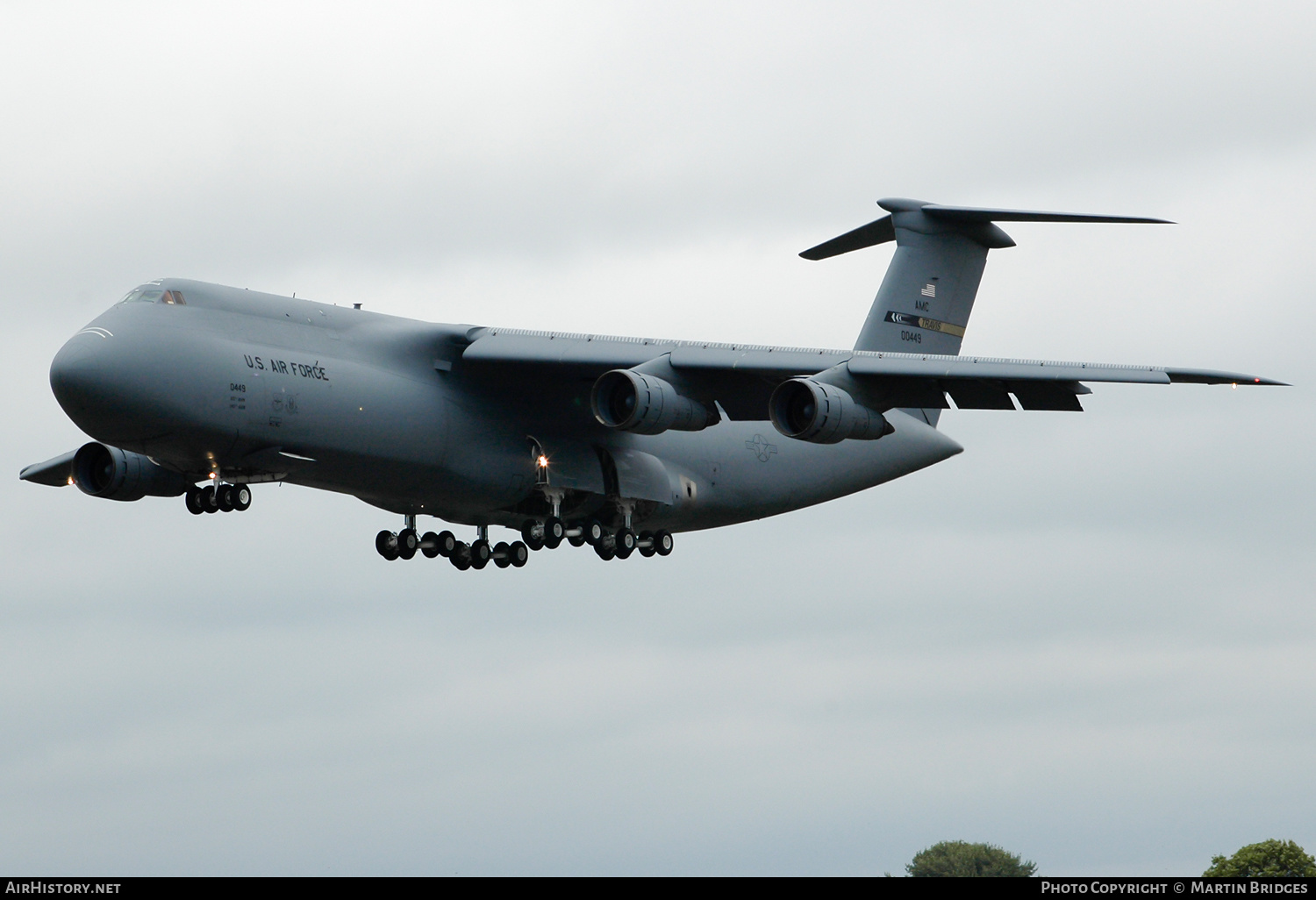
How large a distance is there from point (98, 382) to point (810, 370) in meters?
7.54

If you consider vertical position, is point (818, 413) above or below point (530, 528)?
above

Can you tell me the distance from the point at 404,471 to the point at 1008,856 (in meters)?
31.0

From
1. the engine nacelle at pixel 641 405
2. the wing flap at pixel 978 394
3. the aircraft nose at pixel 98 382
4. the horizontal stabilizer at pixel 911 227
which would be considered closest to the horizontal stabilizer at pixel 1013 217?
the horizontal stabilizer at pixel 911 227

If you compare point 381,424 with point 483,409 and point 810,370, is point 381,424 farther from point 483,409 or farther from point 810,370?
point 810,370

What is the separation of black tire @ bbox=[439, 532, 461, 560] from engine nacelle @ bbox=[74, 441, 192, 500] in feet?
10.1

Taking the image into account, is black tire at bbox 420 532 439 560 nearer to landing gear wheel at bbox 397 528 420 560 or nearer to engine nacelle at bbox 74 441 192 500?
landing gear wheel at bbox 397 528 420 560

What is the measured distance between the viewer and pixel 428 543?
78.4 feet

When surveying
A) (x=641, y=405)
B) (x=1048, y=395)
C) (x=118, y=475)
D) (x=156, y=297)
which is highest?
(x=1048, y=395)

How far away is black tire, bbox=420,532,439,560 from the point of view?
23875 mm

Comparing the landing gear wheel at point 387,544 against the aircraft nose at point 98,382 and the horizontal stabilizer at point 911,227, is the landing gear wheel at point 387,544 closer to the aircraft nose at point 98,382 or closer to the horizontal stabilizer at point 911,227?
the aircraft nose at point 98,382

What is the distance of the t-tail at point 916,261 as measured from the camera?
26.7 meters

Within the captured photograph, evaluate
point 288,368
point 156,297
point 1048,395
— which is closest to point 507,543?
point 288,368

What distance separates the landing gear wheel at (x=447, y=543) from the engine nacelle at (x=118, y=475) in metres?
3.09

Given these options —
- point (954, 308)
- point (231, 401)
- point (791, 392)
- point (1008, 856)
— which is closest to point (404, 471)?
point (231, 401)
